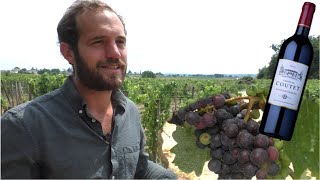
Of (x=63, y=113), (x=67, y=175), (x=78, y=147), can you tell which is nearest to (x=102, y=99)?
(x=63, y=113)

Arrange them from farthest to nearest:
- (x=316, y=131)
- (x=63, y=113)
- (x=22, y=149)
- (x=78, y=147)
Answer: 1. (x=63, y=113)
2. (x=78, y=147)
3. (x=22, y=149)
4. (x=316, y=131)

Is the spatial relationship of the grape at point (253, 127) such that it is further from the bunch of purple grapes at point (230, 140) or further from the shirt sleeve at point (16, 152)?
the shirt sleeve at point (16, 152)

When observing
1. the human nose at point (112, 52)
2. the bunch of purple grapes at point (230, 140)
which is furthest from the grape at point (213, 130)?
the human nose at point (112, 52)

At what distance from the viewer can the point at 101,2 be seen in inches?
62.2

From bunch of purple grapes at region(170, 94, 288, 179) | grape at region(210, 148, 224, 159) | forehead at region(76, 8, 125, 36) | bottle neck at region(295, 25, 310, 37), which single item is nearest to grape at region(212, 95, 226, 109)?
bunch of purple grapes at region(170, 94, 288, 179)

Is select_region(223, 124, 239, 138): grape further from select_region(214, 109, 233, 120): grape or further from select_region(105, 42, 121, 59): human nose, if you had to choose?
select_region(105, 42, 121, 59): human nose

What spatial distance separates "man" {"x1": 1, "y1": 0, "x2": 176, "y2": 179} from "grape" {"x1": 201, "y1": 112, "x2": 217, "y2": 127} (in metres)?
0.59

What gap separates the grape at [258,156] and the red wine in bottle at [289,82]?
0.14 feet

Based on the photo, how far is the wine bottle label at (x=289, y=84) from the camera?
70 centimetres

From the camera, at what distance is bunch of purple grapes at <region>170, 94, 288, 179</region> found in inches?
32.1

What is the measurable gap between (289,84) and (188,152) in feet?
1.15

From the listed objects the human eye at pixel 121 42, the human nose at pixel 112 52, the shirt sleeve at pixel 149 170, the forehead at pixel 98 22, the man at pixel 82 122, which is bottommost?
the shirt sleeve at pixel 149 170

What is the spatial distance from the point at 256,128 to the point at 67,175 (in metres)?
0.85

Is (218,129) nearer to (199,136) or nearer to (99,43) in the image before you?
(199,136)
